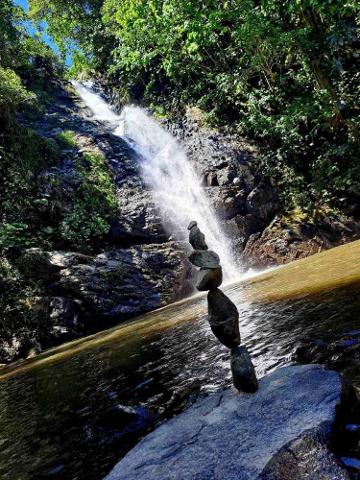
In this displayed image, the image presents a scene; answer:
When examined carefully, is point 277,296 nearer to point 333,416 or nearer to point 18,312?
point 333,416

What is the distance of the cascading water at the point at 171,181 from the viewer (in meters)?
19.0

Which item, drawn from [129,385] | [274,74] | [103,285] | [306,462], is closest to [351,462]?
[306,462]

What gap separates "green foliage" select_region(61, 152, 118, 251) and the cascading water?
7.41 feet

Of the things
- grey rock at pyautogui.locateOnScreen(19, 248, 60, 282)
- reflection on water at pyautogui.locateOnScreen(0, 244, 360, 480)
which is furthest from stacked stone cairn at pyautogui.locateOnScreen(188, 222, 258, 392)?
grey rock at pyautogui.locateOnScreen(19, 248, 60, 282)

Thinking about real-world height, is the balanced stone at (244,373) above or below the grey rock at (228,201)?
below

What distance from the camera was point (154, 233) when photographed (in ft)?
62.1

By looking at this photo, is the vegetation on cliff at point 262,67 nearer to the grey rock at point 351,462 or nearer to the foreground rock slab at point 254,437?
the foreground rock slab at point 254,437

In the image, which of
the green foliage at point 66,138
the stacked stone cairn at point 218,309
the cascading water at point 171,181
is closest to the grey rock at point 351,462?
the stacked stone cairn at point 218,309

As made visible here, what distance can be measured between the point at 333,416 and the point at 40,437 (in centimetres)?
370

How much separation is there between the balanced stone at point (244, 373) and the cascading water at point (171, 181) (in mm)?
14085

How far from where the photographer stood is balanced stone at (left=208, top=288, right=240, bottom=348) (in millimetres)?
3723

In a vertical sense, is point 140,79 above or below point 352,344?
above

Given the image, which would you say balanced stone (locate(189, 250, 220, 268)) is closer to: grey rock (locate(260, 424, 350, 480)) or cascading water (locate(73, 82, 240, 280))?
grey rock (locate(260, 424, 350, 480))

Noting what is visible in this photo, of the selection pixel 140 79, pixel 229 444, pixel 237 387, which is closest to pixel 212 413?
pixel 237 387
